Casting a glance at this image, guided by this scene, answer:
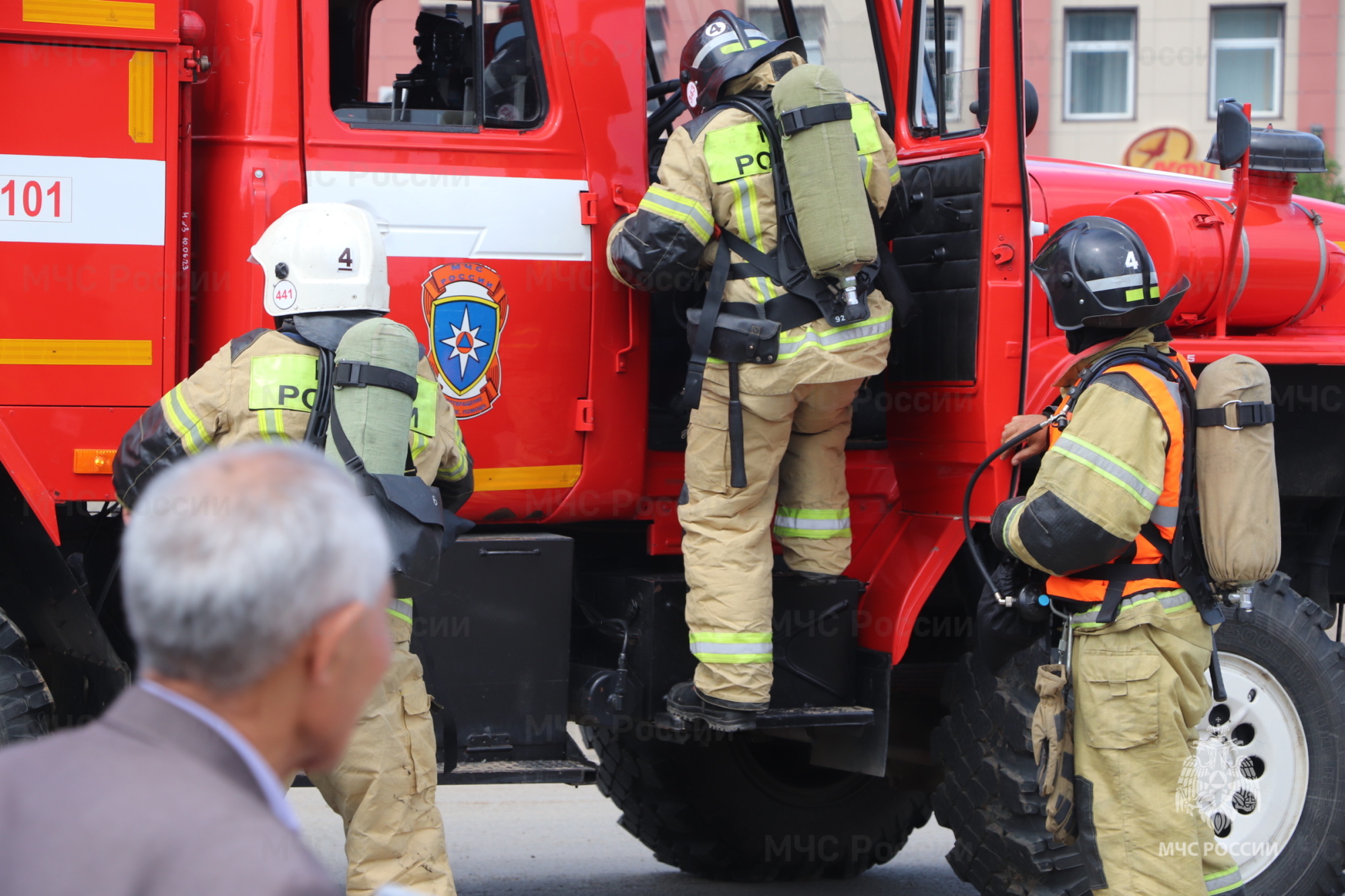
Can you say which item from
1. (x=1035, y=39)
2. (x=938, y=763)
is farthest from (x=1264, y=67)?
(x=938, y=763)

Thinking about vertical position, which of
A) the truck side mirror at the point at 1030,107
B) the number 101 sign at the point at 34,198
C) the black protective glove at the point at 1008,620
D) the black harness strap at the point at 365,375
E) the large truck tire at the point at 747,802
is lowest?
the large truck tire at the point at 747,802

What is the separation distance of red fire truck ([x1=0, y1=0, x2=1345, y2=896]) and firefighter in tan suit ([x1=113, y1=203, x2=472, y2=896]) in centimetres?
38

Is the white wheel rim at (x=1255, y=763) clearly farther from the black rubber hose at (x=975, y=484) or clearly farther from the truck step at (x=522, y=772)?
the truck step at (x=522, y=772)

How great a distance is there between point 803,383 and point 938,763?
1.07 meters

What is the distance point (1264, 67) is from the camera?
1792 cm

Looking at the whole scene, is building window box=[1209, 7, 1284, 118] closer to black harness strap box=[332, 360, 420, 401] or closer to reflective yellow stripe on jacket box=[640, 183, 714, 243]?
reflective yellow stripe on jacket box=[640, 183, 714, 243]

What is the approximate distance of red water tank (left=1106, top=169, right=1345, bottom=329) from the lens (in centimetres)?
391

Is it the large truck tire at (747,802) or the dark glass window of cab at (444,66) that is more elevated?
the dark glass window of cab at (444,66)

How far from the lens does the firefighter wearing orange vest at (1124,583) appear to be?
318 centimetres

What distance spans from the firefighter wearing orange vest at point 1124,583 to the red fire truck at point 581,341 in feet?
1.12

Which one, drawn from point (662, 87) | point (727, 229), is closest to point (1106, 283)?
point (727, 229)

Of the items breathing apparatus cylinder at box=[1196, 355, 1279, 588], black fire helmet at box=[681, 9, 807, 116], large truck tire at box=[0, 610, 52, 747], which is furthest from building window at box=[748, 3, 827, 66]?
large truck tire at box=[0, 610, 52, 747]

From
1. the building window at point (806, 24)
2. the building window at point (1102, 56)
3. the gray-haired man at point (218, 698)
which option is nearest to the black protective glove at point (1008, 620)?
the building window at point (806, 24)

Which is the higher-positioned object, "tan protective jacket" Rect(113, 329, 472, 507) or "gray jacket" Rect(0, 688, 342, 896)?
"tan protective jacket" Rect(113, 329, 472, 507)
